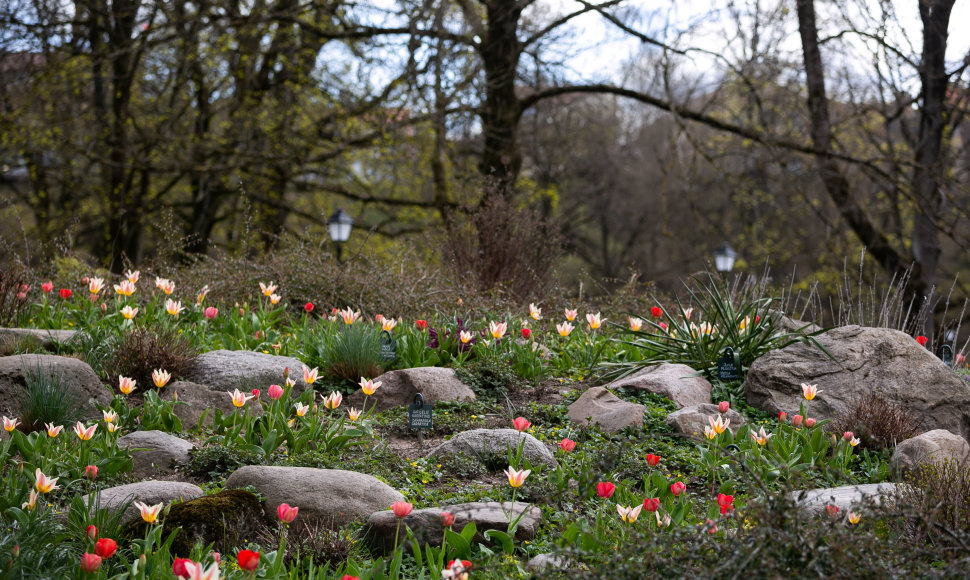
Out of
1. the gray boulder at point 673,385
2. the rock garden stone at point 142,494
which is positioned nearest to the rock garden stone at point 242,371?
the rock garden stone at point 142,494

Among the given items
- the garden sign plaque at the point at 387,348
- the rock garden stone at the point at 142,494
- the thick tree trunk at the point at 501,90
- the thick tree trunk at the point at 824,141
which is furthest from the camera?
the thick tree trunk at the point at 501,90

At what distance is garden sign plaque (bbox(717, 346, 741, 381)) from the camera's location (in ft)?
17.5

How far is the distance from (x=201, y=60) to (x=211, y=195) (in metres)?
2.75

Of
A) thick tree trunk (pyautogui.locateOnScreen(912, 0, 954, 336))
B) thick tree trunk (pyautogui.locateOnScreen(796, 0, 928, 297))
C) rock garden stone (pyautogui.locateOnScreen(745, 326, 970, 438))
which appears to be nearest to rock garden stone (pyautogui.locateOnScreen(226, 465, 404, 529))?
rock garden stone (pyautogui.locateOnScreen(745, 326, 970, 438))

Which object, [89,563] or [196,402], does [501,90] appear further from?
[89,563]

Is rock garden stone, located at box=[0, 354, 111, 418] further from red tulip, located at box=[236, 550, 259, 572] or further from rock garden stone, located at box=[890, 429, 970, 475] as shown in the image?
rock garden stone, located at box=[890, 429, 970, 475]

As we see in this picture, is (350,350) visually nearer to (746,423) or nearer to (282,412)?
(282,412)

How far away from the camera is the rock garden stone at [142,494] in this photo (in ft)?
10.8

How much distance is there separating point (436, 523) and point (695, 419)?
2.03m

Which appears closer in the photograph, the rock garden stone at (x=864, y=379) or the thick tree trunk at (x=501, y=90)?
the rock garden stone at (x=864, y=379)

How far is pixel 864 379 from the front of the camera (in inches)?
200

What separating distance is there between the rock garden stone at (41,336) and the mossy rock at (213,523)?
2792 millimetres

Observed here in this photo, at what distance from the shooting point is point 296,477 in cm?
354

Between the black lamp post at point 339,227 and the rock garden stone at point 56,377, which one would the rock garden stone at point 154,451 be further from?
the black lamp post at point 339,227
